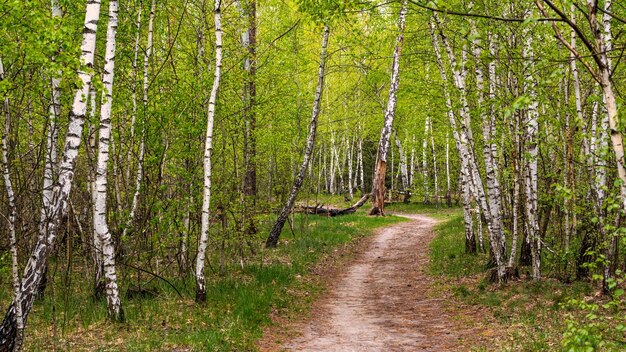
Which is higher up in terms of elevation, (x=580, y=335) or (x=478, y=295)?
(x=580, y=335)

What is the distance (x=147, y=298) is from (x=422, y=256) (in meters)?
9.95

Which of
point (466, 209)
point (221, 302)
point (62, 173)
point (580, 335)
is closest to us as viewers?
point (580, 335)

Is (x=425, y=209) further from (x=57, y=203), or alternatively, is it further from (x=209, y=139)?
(x=57, y=203)

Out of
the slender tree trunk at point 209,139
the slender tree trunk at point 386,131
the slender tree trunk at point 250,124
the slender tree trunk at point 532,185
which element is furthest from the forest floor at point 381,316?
the slender tree trunk at point 386,131

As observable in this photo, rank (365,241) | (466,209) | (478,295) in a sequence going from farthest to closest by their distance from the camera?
(365,241)
(466,209)
(478,295)

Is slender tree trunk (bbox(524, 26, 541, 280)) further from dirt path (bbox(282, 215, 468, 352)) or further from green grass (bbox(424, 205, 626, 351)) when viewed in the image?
dirt path (bbox(282, 215, 468, 352))

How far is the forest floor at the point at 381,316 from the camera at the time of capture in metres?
8.52

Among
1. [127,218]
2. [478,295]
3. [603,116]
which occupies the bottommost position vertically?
[478,295]

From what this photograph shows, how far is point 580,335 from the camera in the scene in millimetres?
4027

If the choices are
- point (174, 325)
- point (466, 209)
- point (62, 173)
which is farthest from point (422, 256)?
point (62, 173)

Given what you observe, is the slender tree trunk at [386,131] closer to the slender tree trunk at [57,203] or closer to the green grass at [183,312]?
the green grass at [183,312]

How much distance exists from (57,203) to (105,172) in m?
1.63

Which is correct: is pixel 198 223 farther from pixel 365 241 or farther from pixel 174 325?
pixel 365 241

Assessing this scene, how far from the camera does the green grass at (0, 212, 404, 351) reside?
763 cm
